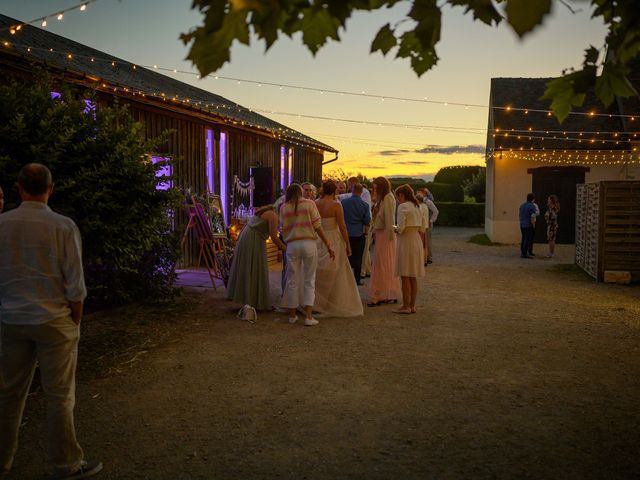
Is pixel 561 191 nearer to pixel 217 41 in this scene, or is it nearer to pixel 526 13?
pixel 526 13

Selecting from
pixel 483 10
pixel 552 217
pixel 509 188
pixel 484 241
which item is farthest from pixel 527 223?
pixel 483 10

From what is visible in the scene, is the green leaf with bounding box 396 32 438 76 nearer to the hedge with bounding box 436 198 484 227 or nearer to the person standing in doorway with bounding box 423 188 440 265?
the person standing in doorway with bounding box 423 188 440 265

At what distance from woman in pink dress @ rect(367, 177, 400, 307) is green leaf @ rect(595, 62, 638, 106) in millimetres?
6698

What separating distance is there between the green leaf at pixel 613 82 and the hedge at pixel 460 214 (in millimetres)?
32853

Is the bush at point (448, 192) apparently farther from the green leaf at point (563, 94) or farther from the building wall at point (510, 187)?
the green leaf at point (563, 94)

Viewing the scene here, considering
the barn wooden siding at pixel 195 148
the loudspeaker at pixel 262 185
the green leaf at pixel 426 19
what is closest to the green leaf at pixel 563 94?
the green leaf at pixel 426 19

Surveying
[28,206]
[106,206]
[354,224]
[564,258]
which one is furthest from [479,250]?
[28,206]

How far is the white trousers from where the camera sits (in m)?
7.46

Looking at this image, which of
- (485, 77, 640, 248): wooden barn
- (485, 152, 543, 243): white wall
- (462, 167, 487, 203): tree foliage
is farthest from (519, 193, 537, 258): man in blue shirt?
(462, 167, 487, 203): tree foliage

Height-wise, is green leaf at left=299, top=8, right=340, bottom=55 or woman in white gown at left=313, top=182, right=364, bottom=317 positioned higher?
green leaf at left=299, top=8, right=340, bottom=55

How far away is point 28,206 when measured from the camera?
3227 mm

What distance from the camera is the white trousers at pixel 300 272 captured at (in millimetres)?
7461

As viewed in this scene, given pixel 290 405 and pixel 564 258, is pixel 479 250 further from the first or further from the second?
pixel 290 405

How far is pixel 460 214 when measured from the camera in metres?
35.0
